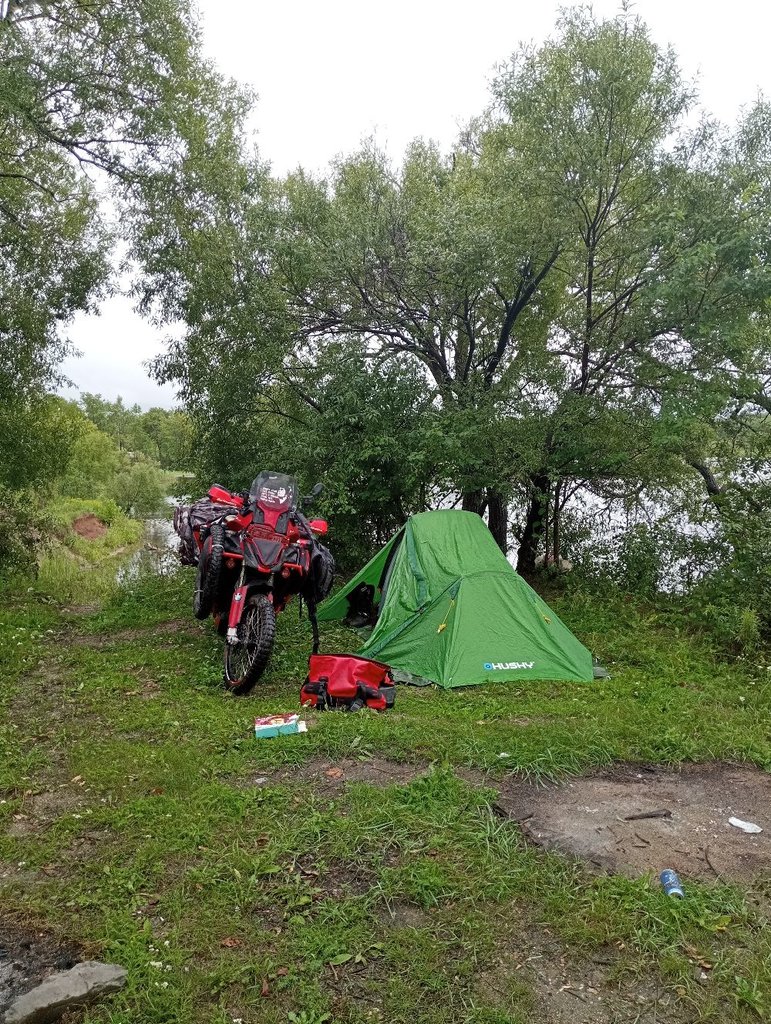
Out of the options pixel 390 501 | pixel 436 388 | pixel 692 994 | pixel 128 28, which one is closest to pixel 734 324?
pixel 436 388

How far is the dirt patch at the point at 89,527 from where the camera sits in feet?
76.8

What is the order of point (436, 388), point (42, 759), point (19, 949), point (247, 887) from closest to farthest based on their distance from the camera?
point (19, 949)
point (247, 887)
point (42, 759)
point (436, 388)

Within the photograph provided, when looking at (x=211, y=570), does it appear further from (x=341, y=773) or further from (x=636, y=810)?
(x=636, y=810)

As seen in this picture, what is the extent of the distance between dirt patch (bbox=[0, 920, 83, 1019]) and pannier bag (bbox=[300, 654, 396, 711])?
2.49 meters

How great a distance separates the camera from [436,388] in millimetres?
9305

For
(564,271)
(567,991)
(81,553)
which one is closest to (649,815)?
(567,991)

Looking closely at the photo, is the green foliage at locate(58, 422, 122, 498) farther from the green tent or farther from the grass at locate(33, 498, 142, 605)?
the green tent

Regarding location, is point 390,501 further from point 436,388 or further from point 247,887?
point 247,887

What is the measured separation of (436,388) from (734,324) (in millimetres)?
3689

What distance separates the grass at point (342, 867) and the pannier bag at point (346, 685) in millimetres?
222

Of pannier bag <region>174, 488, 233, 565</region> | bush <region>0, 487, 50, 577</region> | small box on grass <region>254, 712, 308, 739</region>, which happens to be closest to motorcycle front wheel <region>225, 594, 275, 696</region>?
small box on grass <region>254, 712, 308, 739</region>

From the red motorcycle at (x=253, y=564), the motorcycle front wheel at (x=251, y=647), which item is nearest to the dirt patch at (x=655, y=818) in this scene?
the motorcycle front wheel at (x=251, y=647)

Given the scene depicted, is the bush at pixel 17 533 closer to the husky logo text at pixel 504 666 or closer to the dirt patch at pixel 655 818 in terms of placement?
the husky logo text at pixel 504 666

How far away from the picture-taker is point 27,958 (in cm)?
229
